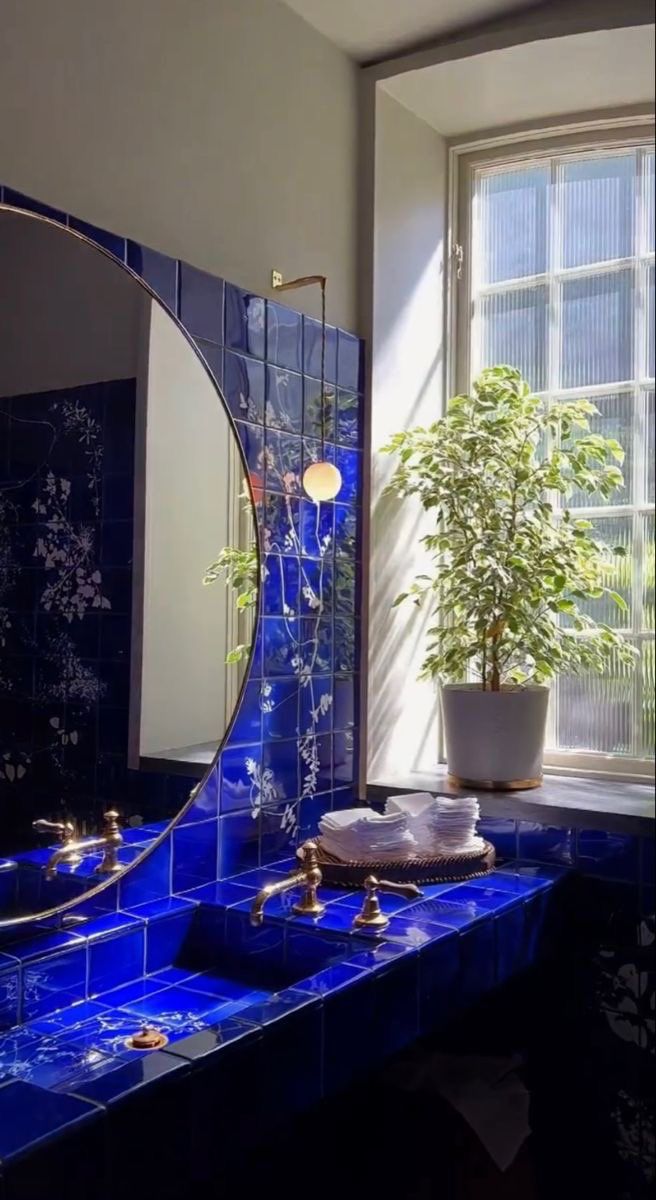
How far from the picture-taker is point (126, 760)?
4.67ft

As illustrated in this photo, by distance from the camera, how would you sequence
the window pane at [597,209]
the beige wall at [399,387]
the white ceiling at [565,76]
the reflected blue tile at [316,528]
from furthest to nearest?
the beige wall at [399,387], the reflected blue tile at [316,528], the window pane at [597,209], the white ceiling at [565,76]

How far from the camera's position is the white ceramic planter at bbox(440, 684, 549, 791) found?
180 cm

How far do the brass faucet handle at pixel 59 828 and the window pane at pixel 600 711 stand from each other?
2.05 ft

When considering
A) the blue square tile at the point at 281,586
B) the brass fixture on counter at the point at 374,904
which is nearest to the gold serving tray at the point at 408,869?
the brass fixture on counter at the point at 374,904

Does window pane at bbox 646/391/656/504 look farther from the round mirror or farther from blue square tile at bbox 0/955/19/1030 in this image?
blue square tile at bbox 0/955/19/1030

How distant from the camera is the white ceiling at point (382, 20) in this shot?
1700 mm

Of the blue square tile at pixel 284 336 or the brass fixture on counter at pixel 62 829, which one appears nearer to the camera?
the brass fixture on counter at pixel 62 829

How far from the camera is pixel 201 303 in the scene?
5.36 ft

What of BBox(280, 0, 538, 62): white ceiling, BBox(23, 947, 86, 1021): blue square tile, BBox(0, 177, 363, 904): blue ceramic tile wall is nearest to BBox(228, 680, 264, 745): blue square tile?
BBox(0, 177, 363, 904): blue ceramic tile wall

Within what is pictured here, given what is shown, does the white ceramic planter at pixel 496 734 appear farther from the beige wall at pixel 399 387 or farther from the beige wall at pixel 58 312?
the beige wall at pixel 58 312

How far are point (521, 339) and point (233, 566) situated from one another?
0.55m

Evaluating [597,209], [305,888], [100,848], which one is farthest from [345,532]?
[597,209]

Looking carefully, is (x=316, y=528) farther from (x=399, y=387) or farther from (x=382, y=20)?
(x=382, y=20)

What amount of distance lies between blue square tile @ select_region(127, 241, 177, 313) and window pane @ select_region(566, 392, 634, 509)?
0.61 m
